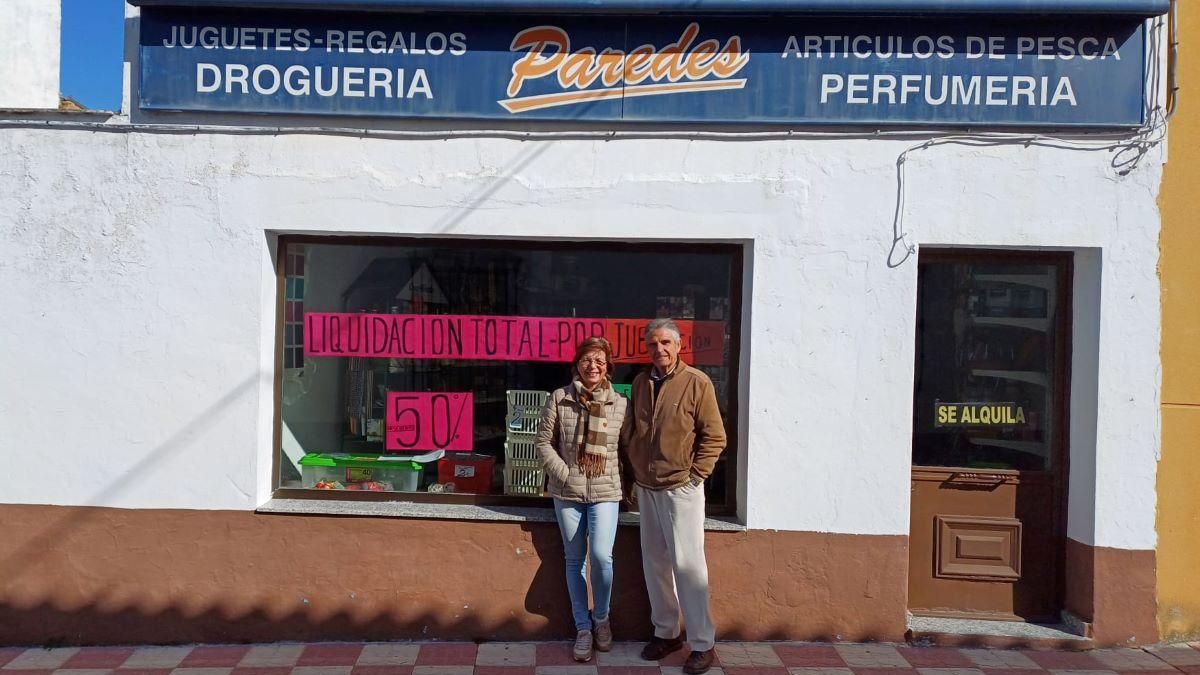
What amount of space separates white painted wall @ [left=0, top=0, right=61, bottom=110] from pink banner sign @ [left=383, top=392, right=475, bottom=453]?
266 cm

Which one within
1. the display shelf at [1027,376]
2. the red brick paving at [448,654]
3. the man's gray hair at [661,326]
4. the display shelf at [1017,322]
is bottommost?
the red brick paving at [448,654]

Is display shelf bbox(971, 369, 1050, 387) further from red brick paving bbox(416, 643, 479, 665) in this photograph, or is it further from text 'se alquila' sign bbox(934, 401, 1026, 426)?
red brick paving bbox(416, 643, 479, 665)

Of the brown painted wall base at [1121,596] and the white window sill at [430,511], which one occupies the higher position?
the white window sill at [430,511]

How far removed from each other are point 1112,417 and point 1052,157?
146 cm

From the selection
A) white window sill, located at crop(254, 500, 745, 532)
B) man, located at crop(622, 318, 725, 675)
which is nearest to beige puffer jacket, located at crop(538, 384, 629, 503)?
man, located at crop(622, 318, 725, 675)

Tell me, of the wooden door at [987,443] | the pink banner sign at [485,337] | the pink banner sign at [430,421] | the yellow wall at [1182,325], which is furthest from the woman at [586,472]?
the yellow wall at [1182,325]

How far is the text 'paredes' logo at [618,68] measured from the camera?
16.4ft

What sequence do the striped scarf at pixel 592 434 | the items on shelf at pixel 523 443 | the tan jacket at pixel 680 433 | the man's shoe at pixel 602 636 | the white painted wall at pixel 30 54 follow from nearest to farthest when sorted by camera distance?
the tan jacket at pixel 680 433
the striped scarf at pixel 592 434
the man's shoe at pixel 602 636
the white painted wall at pixel 30 54
the items on shelf at pixel 523 443

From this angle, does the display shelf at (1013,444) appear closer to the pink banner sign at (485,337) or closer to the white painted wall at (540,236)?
Answer: the white painted wall at (540,236)

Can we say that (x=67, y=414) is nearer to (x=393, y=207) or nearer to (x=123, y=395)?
(x=123, y=395)

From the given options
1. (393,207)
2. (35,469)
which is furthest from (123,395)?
(393,207)

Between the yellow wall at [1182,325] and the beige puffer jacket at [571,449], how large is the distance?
3.01 meters

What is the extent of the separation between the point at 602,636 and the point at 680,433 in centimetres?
123

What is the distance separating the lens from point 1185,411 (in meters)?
4.97
